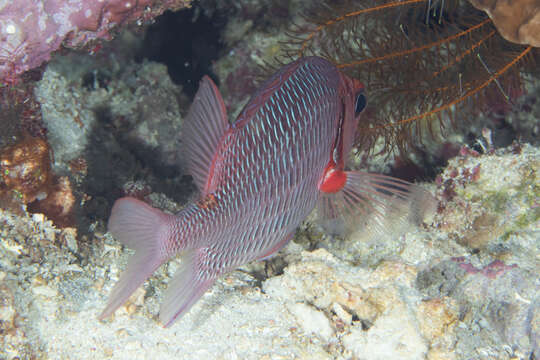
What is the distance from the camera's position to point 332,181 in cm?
248

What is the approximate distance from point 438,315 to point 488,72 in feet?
7.67

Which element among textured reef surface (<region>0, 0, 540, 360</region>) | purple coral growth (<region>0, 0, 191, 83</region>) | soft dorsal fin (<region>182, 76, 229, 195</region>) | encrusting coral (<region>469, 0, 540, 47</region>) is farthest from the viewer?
encrusting coral (<region>469, 0, 540, 47</region>)

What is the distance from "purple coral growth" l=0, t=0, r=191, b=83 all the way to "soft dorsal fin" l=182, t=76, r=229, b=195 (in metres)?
1.49

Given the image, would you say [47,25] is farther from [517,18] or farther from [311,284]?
[517,18]

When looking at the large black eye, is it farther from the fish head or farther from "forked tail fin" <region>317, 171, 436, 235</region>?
"forked tail fin" <region>317, 171, 436, 235</region>

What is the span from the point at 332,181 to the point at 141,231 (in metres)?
1.23

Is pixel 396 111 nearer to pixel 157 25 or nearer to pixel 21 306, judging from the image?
pixel 21 306

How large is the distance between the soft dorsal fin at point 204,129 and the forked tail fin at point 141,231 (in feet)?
0.92

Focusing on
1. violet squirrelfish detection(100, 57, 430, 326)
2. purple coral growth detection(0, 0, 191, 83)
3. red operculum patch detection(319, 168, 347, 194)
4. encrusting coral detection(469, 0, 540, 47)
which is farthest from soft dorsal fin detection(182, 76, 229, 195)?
encrusting coral detection(469, 0, 540, 47)

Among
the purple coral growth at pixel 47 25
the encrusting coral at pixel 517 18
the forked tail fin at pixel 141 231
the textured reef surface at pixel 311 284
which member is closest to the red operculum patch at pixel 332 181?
the textured reef surface at pixel 311 284

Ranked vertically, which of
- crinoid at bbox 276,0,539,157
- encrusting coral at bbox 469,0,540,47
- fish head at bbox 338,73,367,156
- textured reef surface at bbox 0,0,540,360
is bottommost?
textured reef surface at bbox 0,0,540,360

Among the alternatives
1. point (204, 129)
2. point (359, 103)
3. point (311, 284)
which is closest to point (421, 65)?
point (359, 103)

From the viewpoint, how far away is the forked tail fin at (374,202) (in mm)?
2535

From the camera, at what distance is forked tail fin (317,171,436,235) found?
8.32 feet
